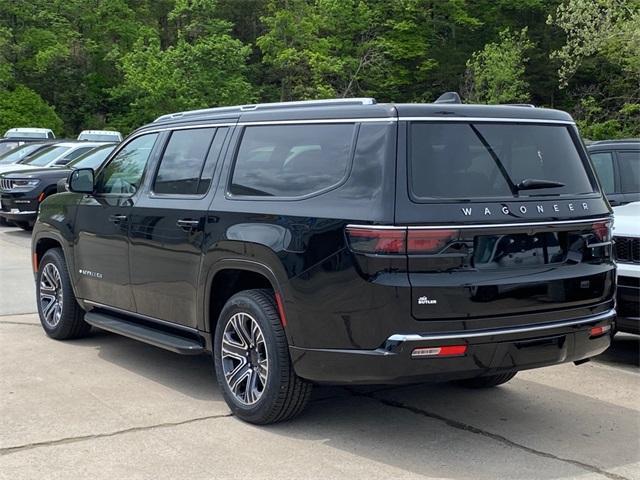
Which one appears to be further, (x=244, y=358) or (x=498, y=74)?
(x=498, y=74)

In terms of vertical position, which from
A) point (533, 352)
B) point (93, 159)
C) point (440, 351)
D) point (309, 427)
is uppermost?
point (93, 159)

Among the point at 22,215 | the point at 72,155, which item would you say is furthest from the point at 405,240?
the point at 72,155

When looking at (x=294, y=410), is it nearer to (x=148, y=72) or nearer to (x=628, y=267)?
(x=628, y=267)

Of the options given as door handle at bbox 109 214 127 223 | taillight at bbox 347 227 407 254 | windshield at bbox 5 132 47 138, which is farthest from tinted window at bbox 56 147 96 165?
taillight at bbox 347 227 407 254

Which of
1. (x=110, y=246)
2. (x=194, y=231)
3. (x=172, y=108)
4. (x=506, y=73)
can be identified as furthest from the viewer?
(x=172, y=108)

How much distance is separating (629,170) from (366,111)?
4.79m

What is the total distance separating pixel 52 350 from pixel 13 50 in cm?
4449

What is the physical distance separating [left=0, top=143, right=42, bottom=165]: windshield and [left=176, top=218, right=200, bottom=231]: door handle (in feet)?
47.3

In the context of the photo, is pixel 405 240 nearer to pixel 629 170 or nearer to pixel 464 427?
pixel 464 427

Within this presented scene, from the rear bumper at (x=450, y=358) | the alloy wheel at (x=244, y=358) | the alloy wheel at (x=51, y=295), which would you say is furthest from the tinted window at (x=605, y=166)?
the alloy wheel at (x=51, y=295)

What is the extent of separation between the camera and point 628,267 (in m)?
6.52


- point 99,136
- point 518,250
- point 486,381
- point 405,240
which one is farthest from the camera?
point 99,136

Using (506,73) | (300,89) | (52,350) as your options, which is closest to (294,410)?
(52,350)

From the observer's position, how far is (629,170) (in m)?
8.38
